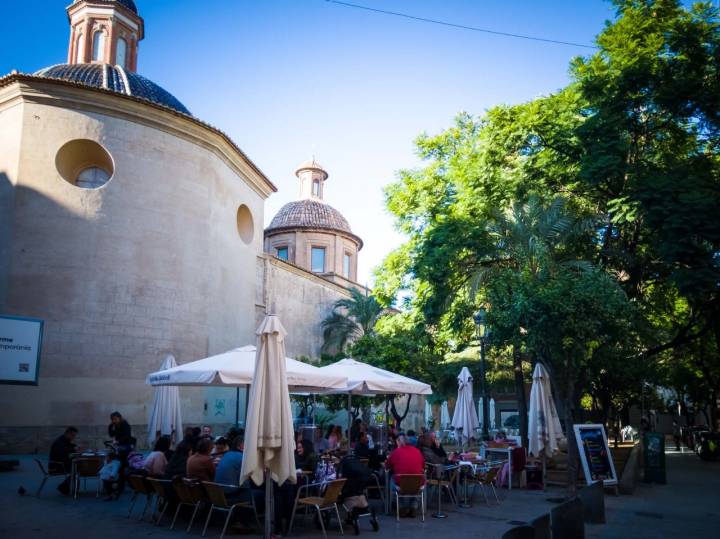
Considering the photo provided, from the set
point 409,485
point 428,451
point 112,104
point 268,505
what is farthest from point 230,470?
point 112,104

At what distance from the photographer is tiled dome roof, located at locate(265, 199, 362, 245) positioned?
1776 inches

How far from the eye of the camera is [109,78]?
25.8 meters

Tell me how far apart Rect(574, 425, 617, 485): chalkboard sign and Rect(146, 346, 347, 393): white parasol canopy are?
5.31m

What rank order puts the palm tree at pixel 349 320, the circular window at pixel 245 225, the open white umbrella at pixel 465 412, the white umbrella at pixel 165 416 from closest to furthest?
the white umbrella at pixel 165 416, the open white umbrella at pixel 465 412, the circular window at pixel 245 225, the palm tree at pixel 349 320

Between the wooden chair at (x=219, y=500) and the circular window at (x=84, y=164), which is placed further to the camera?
the circular window at (x=84, y=164)

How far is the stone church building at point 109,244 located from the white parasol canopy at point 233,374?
384 inches

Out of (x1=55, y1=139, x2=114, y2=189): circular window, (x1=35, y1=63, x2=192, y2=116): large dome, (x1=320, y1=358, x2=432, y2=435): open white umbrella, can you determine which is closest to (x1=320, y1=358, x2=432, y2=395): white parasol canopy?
(x1=320, y1=358, x2=432, y2=435): open white umbrella

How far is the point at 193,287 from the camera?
937 inches

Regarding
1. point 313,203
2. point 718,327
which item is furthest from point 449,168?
point 313,203

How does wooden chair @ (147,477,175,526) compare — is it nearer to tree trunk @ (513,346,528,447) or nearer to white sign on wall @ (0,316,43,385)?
white sign on wall @ (0,316,43,385)

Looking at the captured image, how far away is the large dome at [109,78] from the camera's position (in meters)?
25.4

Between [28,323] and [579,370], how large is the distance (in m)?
13.7

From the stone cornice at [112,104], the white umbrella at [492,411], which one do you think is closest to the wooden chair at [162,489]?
the stone cornice at [112,104]

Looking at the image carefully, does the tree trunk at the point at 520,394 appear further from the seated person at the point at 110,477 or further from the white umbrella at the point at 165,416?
the seated person at the point at 110,477
